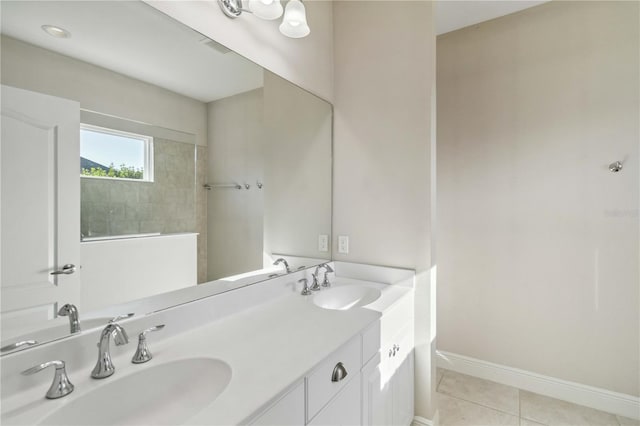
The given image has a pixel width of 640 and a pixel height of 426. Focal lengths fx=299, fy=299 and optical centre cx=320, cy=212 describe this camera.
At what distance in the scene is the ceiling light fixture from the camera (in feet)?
4.03

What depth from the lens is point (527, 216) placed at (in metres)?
2.09

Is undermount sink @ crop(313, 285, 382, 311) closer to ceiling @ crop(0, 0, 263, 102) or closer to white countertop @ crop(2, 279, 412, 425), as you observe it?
white countertop @ crop(2, 279, 412, 425)

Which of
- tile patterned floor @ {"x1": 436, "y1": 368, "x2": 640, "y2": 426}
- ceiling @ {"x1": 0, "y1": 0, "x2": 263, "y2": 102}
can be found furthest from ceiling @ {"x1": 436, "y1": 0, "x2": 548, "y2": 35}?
tile patterned floor @ {"x1": 436, "y1": 368, "x2": 640, "y2": 426}

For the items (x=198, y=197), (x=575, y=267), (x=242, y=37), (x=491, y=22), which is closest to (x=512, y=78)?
(x=491, y=22)

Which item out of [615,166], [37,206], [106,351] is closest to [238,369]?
[106,351]

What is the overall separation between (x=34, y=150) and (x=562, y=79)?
8.94ft

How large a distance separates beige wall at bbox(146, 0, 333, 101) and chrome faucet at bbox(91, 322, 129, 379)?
1028mm

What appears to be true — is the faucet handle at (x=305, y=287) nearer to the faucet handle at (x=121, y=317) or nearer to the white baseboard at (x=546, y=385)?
the faucet handle at (x=121, y=317)

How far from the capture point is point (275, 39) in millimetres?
1489

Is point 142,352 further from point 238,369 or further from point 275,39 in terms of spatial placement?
point 275,39

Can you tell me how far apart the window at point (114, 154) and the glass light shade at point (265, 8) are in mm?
732

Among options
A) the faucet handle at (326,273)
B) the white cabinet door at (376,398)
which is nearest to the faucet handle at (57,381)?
the white cabinet door at (376,398)

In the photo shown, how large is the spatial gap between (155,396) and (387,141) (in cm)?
159

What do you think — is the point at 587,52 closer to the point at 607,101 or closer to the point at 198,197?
the point at 607,101
